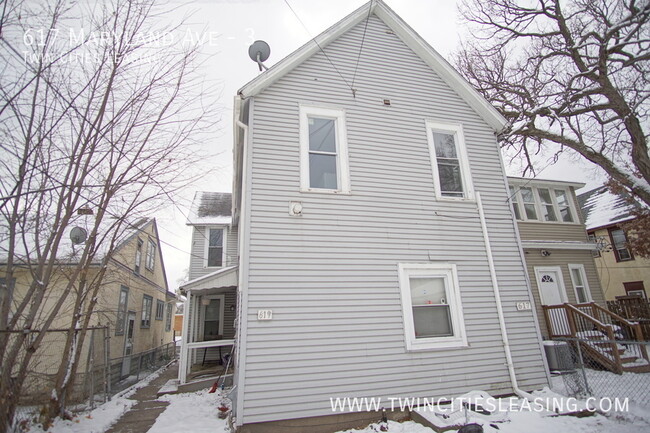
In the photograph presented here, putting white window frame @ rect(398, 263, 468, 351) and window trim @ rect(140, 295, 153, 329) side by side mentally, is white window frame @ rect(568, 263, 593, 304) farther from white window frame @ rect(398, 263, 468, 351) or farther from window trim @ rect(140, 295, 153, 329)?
window trim @ rect(140, 295, 153, 329)

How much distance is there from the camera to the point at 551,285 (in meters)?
12.5

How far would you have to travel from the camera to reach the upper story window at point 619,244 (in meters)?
18.9

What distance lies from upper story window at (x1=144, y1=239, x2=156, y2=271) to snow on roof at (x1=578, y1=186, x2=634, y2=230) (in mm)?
23448

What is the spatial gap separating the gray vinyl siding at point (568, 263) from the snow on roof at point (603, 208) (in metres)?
6.93

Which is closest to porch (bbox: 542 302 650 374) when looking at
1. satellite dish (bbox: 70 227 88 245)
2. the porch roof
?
the porch roof

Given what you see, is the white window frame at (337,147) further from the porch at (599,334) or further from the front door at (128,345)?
the front door at (128,345)

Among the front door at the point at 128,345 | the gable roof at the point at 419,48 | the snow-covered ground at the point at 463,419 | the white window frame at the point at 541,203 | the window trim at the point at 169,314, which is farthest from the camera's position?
the window trim at the point at 169,314

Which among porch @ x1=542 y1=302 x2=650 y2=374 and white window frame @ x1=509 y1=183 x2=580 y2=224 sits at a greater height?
white window frame @ x1=509 y1=183 x2=580 y2=224

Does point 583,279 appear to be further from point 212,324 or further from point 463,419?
point 212,324

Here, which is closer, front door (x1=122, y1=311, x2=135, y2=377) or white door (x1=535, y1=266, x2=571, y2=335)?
front door (x1=122, y1=311, x2=135, y2=377)

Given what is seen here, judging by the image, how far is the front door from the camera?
1164 centimetres

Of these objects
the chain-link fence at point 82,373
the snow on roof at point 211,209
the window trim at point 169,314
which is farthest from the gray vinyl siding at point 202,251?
the window trim at point 169,314

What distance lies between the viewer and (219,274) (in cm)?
949

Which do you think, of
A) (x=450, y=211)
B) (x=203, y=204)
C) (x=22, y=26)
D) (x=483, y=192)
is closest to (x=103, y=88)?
(x=22, y=26)
